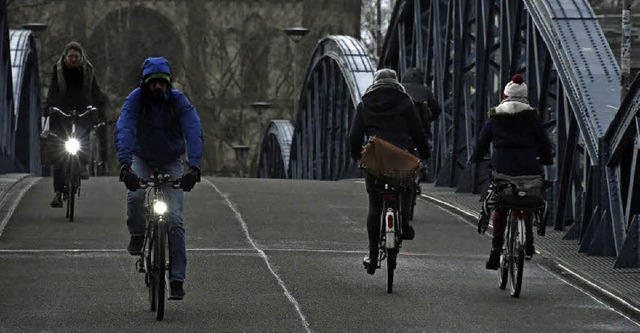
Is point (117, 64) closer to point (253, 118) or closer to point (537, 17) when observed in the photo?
point (253, 118)

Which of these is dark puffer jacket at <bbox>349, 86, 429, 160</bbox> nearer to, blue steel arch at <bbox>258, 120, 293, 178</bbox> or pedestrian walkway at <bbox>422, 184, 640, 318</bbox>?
pedestrian walkway at <bbox>422, 184, 640, 318</bbox>

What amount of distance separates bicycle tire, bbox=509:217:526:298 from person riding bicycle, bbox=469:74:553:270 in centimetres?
42

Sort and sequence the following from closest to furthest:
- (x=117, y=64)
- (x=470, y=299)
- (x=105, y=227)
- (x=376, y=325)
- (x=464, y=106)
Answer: (x=376, y=325), (x=470, y=299), (x=105, y=227), (x=464, y=106), (x=117, y=64)

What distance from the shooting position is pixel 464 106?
2416cm

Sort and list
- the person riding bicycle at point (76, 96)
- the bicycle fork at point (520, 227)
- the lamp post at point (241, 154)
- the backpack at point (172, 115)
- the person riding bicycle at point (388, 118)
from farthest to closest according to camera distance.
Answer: the lamp post at point (241, 154)
the person riding bicycle at point (76, 96)
the person riding bicycle at point (388, 118)
the bicycle fork at point (520, 227)
the backpack at point (172, 115)

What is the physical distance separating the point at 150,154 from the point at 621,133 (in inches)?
193

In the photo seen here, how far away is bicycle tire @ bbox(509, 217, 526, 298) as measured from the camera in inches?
509

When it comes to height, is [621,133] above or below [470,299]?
above

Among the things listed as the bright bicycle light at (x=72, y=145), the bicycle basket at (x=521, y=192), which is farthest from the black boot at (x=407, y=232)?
the bright bicycle light at (x=72, y=145)

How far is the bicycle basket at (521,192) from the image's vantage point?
13305 millimetres

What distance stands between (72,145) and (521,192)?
5971 millimetres

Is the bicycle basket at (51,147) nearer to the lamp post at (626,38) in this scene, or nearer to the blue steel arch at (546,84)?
the blue steel arch at (546,84)

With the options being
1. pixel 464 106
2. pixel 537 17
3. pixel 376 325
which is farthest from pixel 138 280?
pixel 464 106

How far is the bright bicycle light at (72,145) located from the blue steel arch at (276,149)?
27136 millimetres
